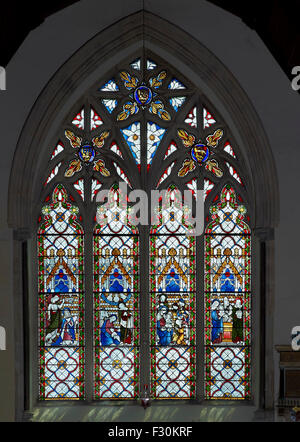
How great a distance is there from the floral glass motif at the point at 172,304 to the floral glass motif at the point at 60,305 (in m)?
0.91

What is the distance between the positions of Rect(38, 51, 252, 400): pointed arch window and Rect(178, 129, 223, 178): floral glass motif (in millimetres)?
12

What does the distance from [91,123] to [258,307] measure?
3.03 metres

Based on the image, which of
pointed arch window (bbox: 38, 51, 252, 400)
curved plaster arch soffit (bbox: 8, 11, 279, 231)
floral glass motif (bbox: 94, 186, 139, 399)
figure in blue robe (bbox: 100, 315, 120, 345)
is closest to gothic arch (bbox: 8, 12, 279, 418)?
curved plaster arch soffit (bbox: 8, 11, 279, 231)

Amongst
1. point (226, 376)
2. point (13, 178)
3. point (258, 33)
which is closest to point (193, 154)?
point (258, 33)

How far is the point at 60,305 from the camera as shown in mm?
8453

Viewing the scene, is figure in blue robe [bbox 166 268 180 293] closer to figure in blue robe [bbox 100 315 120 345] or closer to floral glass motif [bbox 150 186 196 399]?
floral glass motif [bbox 150 186 196 399]

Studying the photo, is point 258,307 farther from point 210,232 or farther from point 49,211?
point 49,211

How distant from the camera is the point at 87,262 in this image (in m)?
8.42

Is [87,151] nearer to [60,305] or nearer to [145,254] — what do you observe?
[145,254]

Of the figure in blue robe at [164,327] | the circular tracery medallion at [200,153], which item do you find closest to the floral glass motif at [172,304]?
the figure in blue robe at [164,327]

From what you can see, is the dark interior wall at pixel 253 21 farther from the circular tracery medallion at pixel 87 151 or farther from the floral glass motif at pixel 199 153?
the circular tracery medallion at pixel 87 151

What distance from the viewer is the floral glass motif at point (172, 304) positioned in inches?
332

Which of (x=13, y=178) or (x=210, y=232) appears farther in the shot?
(x=210, y=232)

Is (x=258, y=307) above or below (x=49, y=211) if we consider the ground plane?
below
